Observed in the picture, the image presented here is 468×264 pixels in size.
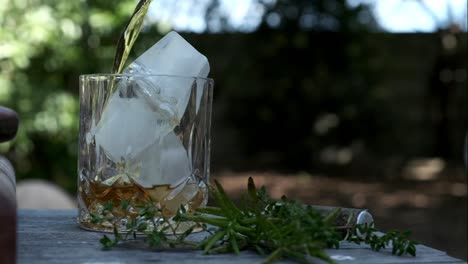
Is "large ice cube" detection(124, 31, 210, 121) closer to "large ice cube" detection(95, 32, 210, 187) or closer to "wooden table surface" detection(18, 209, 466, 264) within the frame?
"large ice cube" detection(95, 32, 210, 187)

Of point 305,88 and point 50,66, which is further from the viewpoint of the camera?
point 305,88

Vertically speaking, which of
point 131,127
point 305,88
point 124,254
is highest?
point 305,88

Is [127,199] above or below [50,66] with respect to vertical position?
below

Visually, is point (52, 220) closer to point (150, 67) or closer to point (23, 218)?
point (23, 218)

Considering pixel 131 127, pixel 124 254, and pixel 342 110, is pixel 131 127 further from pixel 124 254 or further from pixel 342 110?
pixel 342 110

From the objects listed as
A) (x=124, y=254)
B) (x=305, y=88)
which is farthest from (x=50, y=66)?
(x=124, y=254)

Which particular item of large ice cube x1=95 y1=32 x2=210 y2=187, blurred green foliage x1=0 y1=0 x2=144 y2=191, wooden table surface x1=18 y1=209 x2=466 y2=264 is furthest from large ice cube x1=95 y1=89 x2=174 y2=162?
blurred green foliage x1=0 y1=0 x2=144 y2=191

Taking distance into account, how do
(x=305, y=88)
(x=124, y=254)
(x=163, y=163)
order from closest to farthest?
1. (x=124, y=254)
2. (x=163, y=163)
3. (x=305, y=88)

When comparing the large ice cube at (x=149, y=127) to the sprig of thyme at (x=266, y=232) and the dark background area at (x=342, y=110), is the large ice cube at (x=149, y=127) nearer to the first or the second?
the sprig of thyme at (x=266, y=232)
